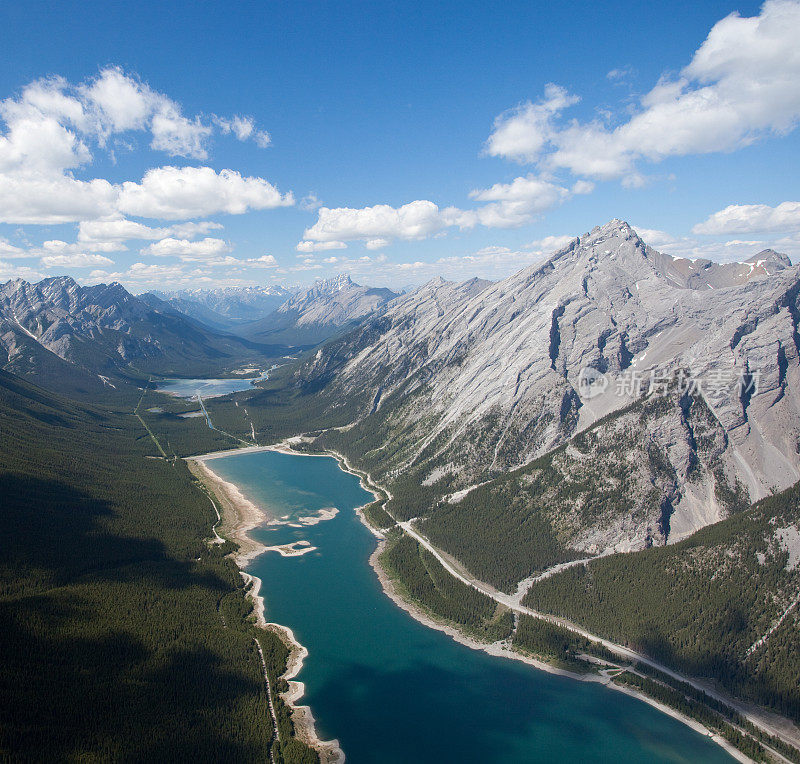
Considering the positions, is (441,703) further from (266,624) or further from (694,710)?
(694,710)

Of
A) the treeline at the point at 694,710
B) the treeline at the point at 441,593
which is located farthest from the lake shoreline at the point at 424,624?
the treeline at the point at 441,593

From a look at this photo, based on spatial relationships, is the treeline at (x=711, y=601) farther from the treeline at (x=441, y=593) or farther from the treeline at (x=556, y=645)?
the treeline at (x=441, y=593)

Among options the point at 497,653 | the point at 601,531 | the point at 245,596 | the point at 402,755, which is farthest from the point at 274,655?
the point at 601,531

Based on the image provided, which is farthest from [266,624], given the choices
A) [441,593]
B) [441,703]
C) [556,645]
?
[556,645]

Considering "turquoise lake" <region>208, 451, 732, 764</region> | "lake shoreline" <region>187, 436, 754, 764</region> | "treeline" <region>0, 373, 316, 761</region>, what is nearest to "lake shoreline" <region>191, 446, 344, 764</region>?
"lake shoreline" <region>187, 436, 754, 764</region>

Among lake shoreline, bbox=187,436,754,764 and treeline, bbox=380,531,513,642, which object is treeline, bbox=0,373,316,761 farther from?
treeline, bbox=380,531,513,642
